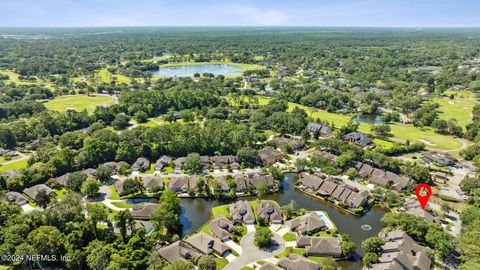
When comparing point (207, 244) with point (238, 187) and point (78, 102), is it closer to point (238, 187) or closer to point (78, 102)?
point (238, 187)

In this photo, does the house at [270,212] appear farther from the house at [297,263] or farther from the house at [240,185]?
the house at [297,263]

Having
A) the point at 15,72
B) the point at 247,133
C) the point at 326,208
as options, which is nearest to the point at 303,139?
the point at 247,133

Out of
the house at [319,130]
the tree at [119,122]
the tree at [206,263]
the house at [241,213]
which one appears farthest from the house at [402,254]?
Answer: the tree at [119,122]

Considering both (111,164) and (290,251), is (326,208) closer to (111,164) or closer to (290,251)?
(290,251)

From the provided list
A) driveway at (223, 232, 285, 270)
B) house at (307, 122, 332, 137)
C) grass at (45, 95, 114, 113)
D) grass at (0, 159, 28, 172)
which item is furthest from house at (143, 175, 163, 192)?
grass at (45, 95, 114, 113)

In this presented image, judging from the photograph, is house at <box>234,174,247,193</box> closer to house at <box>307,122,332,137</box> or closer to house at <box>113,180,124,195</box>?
house at <box>113,180,124,195</box>

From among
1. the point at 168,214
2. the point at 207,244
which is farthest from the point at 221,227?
the point at 168,214
